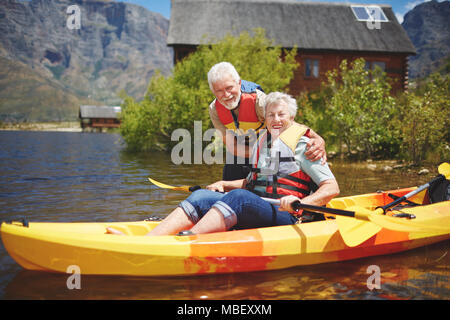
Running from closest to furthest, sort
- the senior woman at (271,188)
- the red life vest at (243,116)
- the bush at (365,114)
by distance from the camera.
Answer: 1. the senior woman at (271,188)
2. the red life vest at (243,116)
3. the bush at (365,114)

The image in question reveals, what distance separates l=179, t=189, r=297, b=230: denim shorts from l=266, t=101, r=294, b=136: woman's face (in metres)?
0.61

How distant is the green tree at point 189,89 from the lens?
1530 centimetres

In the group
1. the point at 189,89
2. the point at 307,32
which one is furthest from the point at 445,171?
the point at 307,32

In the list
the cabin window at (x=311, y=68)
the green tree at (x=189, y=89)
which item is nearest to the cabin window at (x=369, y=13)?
the cabin window at (x=311, y=68)

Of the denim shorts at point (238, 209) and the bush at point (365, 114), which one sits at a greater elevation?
the bush at point (365, 114)

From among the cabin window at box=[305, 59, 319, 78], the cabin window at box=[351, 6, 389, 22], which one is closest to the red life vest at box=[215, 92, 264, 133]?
the cabin window at box=[305, 59, 319, 78]

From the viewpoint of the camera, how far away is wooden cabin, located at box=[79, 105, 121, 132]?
208ft

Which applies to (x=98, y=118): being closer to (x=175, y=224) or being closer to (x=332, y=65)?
(x=332, y=65)

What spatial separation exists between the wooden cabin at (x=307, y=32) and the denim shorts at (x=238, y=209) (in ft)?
60.4

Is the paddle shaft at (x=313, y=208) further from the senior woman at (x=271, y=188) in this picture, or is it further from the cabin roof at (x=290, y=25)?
the cabin roof at (x=290, y=25)

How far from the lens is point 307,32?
23.2m

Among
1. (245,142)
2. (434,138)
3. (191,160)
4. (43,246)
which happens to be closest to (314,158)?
(245,142)

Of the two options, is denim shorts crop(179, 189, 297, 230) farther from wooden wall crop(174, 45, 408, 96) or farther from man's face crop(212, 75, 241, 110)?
wooden wall crop(174, 45, 408, 96)
